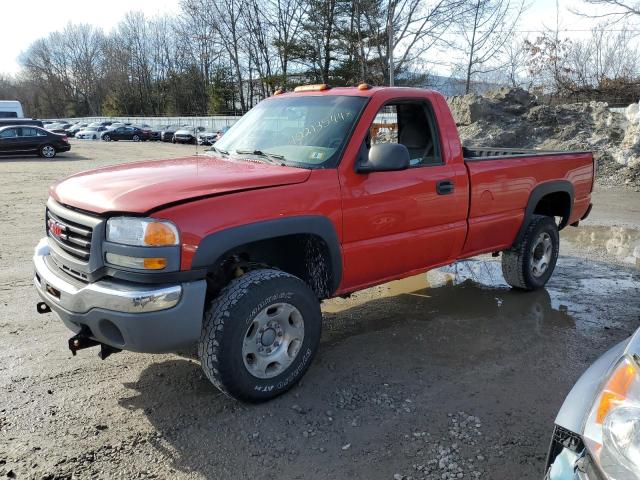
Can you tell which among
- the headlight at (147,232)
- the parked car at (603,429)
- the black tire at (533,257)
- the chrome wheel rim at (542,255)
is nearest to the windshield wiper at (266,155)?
the headlight at (147,232)

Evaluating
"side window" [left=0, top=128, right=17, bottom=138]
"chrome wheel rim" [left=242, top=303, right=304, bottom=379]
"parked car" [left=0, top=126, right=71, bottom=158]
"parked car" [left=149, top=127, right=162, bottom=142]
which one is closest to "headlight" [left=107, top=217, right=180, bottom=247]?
"chrome wheel rim" [left=242, top=303, right=304, bottom=379]

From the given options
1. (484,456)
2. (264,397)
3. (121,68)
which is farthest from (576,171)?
(121,68)

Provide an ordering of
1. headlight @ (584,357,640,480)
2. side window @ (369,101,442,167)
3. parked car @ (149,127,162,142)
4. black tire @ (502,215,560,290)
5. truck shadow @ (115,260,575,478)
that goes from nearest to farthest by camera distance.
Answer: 1. headlight @ (584,357,640,480)
2. truck shadow @ (115,260,575,478)
3. side window @ (369,101,442,167)
4. black tire @ (502,215,560,290)
5. parked car @ (149,127,162,142)

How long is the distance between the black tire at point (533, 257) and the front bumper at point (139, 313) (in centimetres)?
375

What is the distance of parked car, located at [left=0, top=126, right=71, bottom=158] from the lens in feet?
74.8

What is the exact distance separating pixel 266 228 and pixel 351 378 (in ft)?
4.30

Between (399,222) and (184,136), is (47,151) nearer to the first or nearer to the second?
(184,136)

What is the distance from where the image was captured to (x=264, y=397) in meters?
3.38

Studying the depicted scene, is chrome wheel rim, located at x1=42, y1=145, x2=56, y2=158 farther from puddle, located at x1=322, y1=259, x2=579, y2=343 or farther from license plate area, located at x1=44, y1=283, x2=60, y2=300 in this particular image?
license plate area, located at x1=44, y1=283, x2=60, y2=300

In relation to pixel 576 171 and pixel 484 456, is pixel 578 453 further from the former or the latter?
pixel 576 171

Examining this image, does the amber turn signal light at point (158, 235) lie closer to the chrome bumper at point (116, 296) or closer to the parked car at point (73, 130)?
the chrome bumper at point (116, 296)

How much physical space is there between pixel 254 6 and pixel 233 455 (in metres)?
50.6

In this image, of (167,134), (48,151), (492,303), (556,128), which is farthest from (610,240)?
(167,134)

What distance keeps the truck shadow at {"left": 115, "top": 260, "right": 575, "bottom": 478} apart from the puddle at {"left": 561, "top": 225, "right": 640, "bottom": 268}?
253 centimetres
